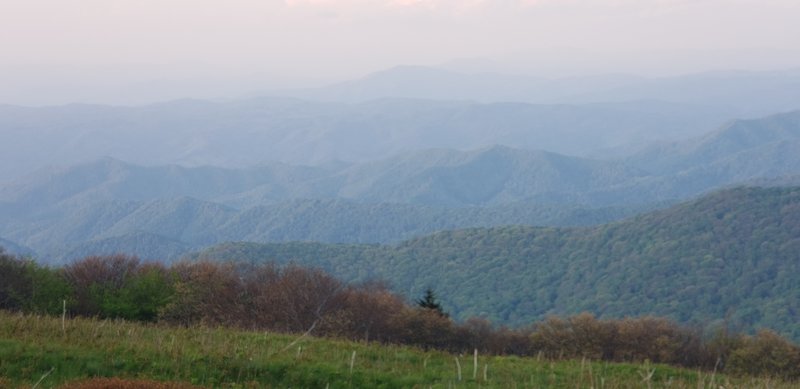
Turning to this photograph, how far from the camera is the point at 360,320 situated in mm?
38469

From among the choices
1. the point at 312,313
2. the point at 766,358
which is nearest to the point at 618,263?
the point at 766,358

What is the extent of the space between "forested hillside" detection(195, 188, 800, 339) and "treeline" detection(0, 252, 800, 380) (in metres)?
72.9

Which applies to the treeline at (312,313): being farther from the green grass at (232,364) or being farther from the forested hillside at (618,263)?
the forested hillside at (618,263)

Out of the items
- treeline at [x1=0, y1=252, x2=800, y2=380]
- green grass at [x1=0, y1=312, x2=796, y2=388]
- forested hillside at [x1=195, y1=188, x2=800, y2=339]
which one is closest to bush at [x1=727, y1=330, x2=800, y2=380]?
treeline at [x1=0, y1=252, x2=800, y2=380]

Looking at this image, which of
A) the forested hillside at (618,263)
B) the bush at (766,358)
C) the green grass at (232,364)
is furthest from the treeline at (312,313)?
the forested hillside at (618,263)

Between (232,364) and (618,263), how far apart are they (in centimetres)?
15089

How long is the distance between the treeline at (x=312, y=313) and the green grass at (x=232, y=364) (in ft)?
44.5

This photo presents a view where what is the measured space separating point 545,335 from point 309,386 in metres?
30.9

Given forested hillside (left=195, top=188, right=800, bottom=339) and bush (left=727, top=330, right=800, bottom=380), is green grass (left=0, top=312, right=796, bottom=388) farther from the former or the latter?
forested hillside (left=195, top=188, right=800, bottom=339)

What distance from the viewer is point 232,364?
1459cm

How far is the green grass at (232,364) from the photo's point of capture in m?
13.5

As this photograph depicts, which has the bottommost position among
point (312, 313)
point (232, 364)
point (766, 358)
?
point (766, 358)

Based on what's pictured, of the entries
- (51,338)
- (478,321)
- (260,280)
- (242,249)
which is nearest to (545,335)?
(478,321)

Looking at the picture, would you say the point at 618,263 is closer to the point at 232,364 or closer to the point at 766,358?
the point at 766,358
